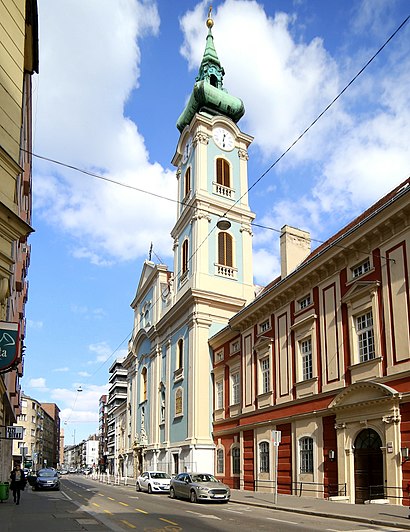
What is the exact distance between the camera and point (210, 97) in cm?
Result: 4875

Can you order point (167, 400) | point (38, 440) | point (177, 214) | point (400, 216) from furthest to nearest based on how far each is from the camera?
point (38, 440), point (177, 214), point (167, 400), point (400, 216)

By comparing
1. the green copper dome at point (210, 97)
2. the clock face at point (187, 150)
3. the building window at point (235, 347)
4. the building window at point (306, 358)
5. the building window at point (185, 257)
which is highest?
the green copper dome at point (210, 97)

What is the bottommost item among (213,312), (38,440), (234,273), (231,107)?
(38,440)

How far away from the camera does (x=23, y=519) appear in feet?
57.8

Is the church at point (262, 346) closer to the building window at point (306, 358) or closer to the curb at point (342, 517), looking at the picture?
the building window at point (306, 358)

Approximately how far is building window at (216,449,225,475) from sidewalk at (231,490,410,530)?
34.5 feet

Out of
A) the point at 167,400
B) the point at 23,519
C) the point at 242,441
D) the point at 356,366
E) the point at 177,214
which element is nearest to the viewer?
the point at 23,519

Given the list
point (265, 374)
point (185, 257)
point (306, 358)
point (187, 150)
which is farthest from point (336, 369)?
point (187, 150)

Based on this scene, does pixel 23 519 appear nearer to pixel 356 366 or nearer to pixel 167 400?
pixel 356 366

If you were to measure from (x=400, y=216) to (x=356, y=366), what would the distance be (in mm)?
5980

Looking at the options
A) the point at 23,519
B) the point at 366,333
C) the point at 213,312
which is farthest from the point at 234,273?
the point at 23,519

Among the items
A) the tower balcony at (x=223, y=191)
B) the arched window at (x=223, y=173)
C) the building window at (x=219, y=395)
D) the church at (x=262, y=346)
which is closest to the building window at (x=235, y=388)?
the church at (x=262, y=346)

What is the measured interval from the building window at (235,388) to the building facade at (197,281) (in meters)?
3.39

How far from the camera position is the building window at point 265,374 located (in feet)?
101
